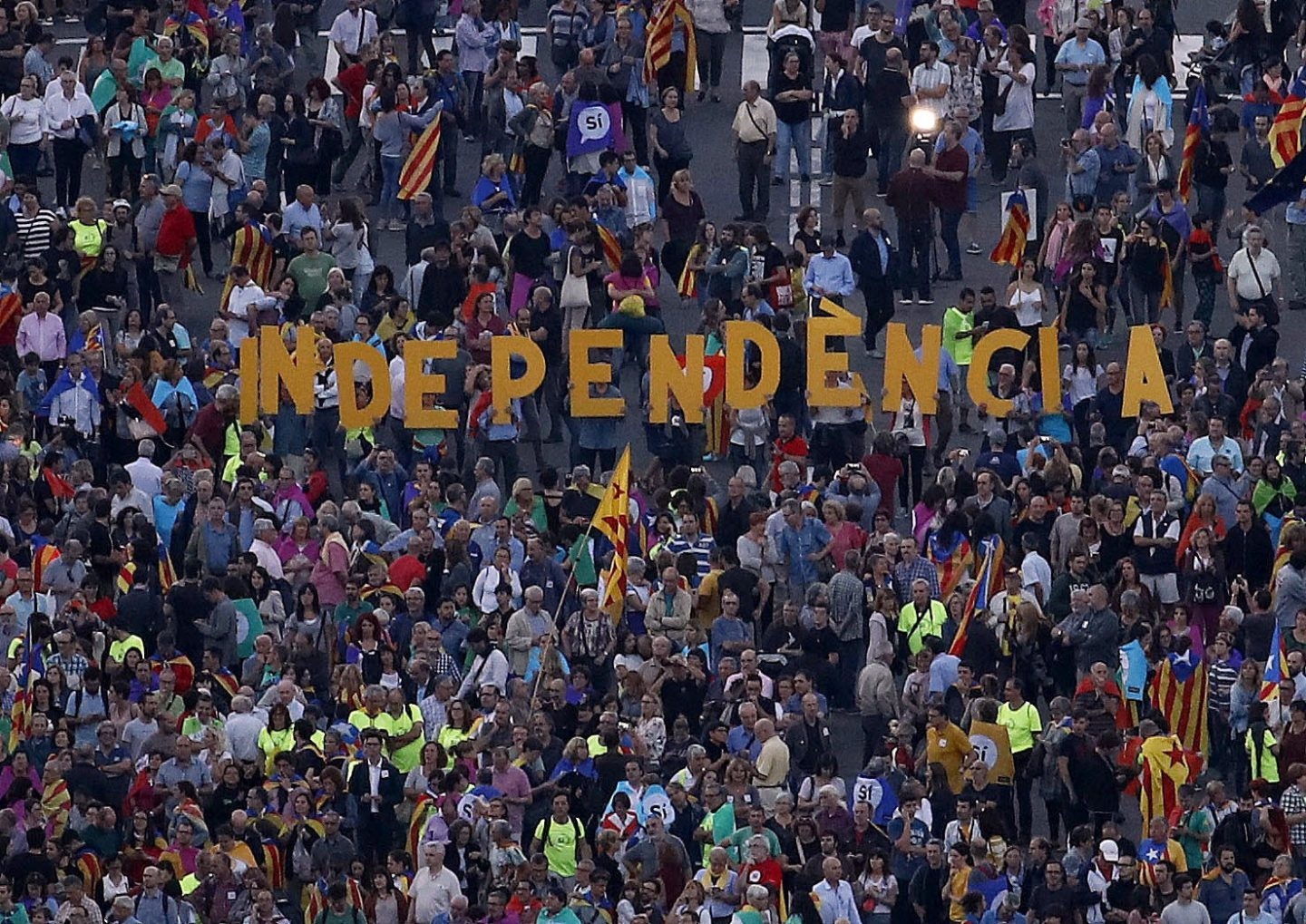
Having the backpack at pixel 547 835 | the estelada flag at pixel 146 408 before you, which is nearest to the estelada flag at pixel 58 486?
the estelada flag at pixel 146 408

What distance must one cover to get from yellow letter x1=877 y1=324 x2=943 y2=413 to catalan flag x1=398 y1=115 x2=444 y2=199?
6.31 m

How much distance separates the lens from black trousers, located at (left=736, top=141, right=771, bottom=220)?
43.0 m

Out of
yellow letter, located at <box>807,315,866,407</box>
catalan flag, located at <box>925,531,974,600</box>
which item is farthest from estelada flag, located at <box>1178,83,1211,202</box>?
catalan flag, located at <box>925,531,974,600</box>

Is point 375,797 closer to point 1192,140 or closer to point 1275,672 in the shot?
point 1275,672

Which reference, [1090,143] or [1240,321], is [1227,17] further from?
[1240,321]

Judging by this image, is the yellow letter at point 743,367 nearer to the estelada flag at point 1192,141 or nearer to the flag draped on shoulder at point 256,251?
the flag draped on shoulder at point 256,251

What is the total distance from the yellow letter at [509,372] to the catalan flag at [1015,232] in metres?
5.22

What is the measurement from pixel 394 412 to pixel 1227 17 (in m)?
13.2

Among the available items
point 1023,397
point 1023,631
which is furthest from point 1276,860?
point 1023,397

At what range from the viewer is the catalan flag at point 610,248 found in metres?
40.7

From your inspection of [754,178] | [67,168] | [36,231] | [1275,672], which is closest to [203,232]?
[67,168]

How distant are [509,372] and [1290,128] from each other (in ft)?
29.0

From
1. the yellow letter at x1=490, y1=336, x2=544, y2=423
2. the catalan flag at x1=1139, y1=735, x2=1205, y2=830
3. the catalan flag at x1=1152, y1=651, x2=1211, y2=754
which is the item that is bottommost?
the catalan flag at x1=1139, y1=735, x2=1205, y2=830

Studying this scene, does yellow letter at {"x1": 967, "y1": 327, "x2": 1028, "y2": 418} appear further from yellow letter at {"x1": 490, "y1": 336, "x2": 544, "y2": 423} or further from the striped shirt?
the striped shirt
